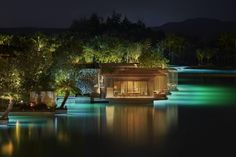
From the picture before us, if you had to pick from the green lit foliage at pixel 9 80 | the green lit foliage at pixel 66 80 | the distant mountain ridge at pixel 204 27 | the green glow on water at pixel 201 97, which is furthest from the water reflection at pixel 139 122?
the distant mountain ridge at pixel 204 27

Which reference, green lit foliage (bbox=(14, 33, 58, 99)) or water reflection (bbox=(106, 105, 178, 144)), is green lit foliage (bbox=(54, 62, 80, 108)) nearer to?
green lit foliage (bbox=(14, 33, 58, 99))

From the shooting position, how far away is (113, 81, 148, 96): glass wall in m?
24.6

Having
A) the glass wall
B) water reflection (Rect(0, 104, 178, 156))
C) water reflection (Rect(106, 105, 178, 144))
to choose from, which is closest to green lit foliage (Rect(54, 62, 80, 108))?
water reflection (Rect(0, 104, 178, 156))

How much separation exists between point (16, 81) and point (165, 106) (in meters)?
7.14

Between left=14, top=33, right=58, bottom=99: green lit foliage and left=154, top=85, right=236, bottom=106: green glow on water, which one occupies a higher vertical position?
left=14, top=33, right=58, bottom=99: green lit foliage

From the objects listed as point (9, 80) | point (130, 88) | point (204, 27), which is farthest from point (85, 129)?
point (204, 27)

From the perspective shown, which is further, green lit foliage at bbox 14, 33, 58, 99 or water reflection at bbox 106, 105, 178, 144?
green lit foliage at bbox 14, 33, 58, 99

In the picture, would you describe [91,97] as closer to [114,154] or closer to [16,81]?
[16,81]

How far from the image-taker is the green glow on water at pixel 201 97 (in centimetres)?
2439

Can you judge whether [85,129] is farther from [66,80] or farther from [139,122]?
[66,80]

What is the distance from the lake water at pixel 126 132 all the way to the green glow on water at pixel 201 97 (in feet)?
2.84

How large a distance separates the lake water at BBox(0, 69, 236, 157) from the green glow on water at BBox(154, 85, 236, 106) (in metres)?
0.86

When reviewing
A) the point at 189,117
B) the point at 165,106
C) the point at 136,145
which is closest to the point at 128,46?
the point at 165,106

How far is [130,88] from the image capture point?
81.3 ft
